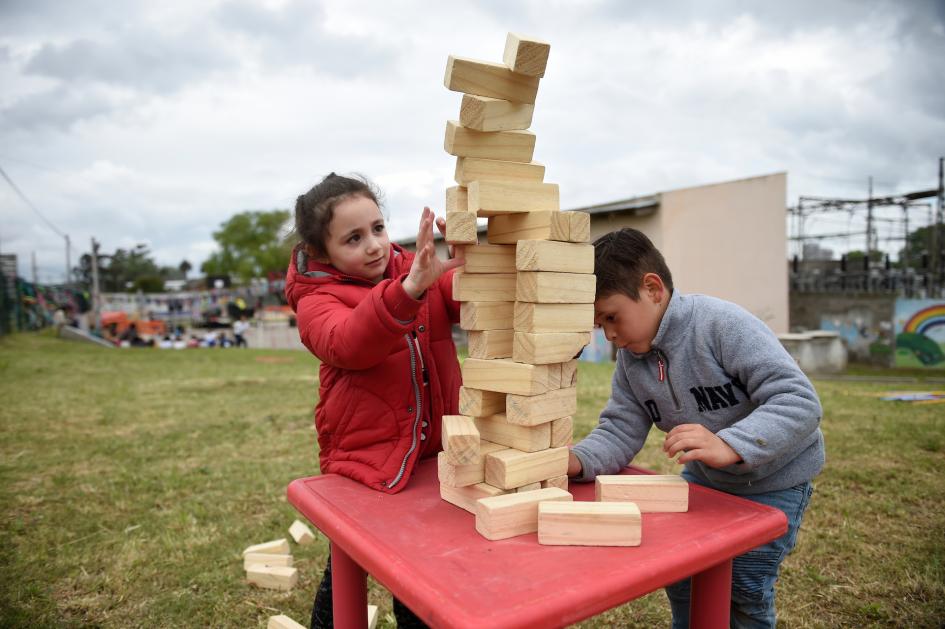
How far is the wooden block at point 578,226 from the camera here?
170 centimetres

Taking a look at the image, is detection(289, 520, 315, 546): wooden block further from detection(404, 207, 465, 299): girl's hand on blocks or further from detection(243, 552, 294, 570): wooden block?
detection(404, 207, 465, 299): girl's hand on blocks

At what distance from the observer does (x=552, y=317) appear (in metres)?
1.70

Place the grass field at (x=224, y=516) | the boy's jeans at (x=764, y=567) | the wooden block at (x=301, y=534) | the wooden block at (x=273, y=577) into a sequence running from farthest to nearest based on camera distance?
the wooden block at (x=301, y=534) < the wooden block at (x=273, y=577) < the grass field at (x=224, y=516) < the boy's jeans at (x=764, y=567)

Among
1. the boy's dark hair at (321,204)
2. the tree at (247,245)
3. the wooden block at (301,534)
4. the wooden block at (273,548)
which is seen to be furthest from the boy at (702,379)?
the tree at (247,245)

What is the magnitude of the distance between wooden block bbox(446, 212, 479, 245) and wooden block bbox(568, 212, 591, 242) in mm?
259

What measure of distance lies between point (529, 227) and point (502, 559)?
0.87m

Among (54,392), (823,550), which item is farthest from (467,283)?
(54,392)

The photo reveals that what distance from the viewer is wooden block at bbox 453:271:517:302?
5.79 ft

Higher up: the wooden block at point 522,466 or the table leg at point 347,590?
the wooden block at point 522,466

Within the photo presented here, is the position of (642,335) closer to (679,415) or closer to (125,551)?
(679,415)

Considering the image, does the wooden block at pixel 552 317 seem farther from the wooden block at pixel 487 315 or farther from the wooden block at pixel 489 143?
the wooden block at pixel 489 143

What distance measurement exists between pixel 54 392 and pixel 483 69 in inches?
413

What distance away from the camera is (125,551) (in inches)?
149

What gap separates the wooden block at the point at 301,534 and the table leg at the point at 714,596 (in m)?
2.83
